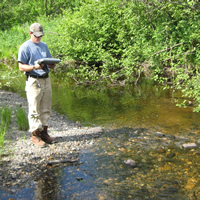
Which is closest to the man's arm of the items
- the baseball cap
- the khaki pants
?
the khaki pants

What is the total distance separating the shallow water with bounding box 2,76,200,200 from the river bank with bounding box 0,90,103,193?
0.61 ft

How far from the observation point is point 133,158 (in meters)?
4.88

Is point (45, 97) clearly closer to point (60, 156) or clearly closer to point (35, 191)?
point (60, 156)

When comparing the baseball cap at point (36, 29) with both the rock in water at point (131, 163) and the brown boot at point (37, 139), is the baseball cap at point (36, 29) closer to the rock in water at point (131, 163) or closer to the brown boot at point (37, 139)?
the brown boot at point (37, 139)

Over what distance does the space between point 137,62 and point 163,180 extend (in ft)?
20.5

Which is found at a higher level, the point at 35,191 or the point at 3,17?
the point at 3,17

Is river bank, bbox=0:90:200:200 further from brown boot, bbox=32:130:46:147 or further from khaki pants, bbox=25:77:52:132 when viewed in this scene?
khaki pants, bbox=25:77:52:132

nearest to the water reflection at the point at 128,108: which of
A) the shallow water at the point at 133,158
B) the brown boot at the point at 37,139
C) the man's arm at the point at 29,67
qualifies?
the shallow water at the point at 133,158

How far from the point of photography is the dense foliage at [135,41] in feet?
30.4

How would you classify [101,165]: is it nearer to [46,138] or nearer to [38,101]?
[46,138]

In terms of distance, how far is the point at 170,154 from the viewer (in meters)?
5.05

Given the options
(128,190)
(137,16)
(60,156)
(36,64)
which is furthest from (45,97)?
(137,16)

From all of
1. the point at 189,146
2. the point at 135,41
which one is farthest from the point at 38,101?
the point at 135,41

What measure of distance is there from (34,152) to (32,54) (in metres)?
1.76
